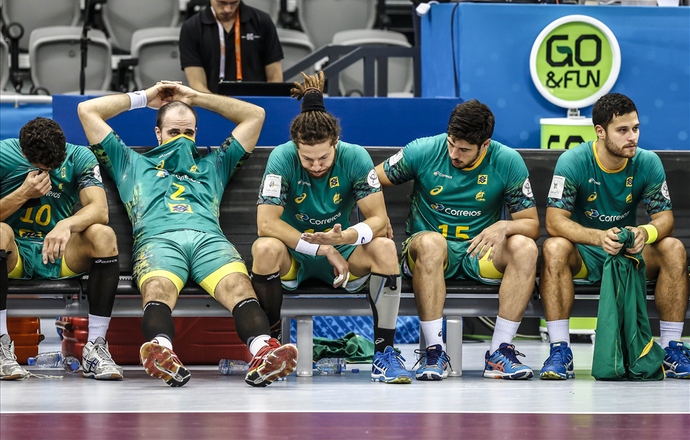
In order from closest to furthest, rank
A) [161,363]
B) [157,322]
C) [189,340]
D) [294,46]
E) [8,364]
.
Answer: [161,363], [157,322], [8,364], [189,340], [294,46]

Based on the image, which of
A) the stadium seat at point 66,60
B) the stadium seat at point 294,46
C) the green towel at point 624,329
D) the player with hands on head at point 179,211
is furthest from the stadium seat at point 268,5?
the green towel at point 624,329

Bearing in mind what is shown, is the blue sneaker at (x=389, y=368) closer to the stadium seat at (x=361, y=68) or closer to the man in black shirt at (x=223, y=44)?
the man in black shirt at (x=223, y=44)

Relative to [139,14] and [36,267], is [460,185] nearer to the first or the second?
[36,267]

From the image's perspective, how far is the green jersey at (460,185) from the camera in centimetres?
406

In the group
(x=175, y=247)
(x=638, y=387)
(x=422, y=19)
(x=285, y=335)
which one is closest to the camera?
(x=638, y=387)

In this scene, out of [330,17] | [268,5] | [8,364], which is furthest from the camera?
[330,17]

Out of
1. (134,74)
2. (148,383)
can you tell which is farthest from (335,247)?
(134,74)

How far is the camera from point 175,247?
3.86 metres

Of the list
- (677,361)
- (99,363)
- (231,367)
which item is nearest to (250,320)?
(231,367)

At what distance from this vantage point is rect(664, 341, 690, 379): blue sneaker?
3.84 meters

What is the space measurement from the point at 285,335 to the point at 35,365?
1.31m

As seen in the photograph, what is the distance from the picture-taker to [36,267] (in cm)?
390

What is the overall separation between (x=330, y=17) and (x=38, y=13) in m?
2.70

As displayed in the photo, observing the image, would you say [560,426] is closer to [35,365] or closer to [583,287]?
[583,287]
